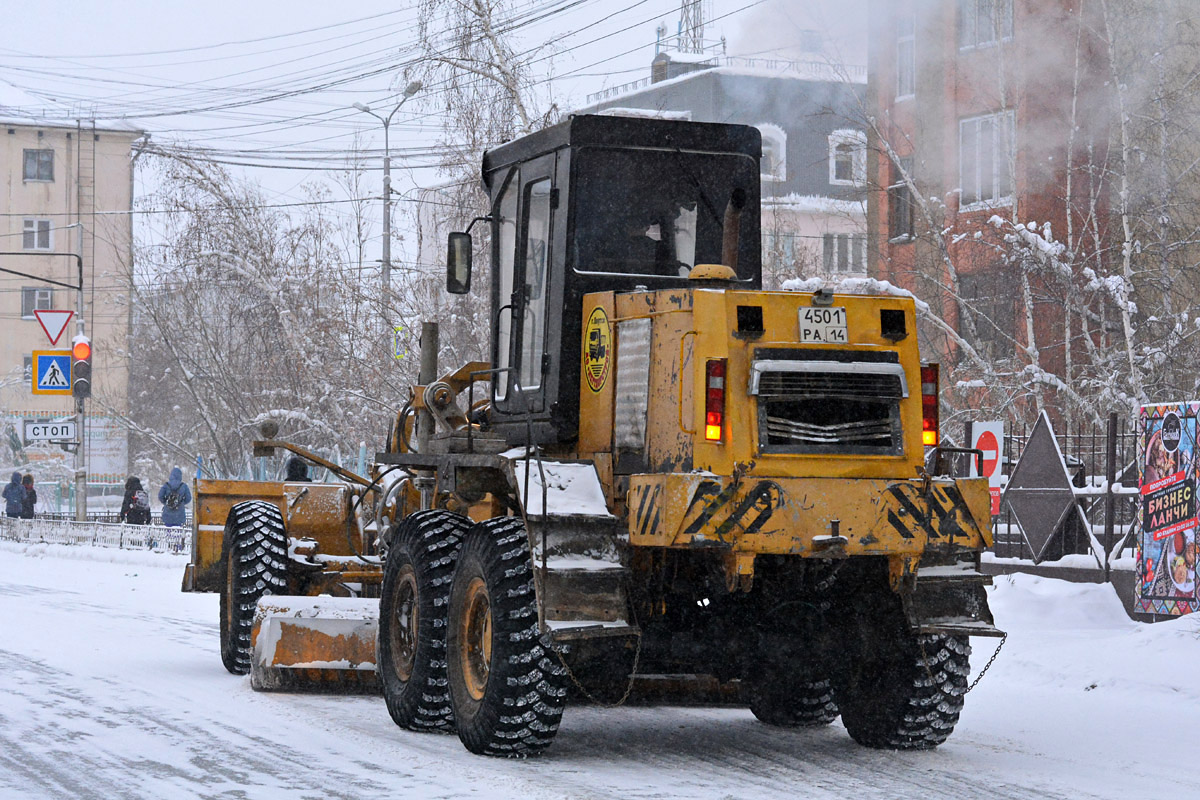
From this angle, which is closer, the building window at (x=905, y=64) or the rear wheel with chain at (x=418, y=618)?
the rear wheel with chain at (x=418, y=618)

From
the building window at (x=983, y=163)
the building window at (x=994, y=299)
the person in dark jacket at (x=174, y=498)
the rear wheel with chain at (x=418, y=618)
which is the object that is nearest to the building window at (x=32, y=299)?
the person in dark jacket at (x=174, y=498)

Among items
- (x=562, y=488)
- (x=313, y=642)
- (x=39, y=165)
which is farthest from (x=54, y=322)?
(x=39, y=165)

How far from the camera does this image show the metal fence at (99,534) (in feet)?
91.8

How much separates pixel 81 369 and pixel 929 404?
24.8 meters

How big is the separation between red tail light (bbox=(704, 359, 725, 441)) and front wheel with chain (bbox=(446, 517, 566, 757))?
1.09 meters

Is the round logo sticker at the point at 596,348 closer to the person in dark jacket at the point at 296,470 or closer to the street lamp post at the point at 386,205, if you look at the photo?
the person in dark jacket at the point at 296,470

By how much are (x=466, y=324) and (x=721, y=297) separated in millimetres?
18300

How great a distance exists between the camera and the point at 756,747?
8883mm

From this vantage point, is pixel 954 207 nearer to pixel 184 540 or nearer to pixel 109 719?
pixel 184 540

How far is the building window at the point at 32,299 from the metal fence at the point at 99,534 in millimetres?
33317

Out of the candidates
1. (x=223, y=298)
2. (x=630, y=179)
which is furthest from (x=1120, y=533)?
(x=223, y=298)

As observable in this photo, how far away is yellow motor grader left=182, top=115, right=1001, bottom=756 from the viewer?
308 inches

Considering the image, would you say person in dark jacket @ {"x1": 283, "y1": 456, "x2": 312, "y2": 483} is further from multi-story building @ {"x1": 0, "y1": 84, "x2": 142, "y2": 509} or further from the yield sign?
multi-story building @ {"x1": 0, "y1": 84, "x2": 142, "y2": 509}

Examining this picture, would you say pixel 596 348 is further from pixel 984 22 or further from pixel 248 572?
pixel 984 22
